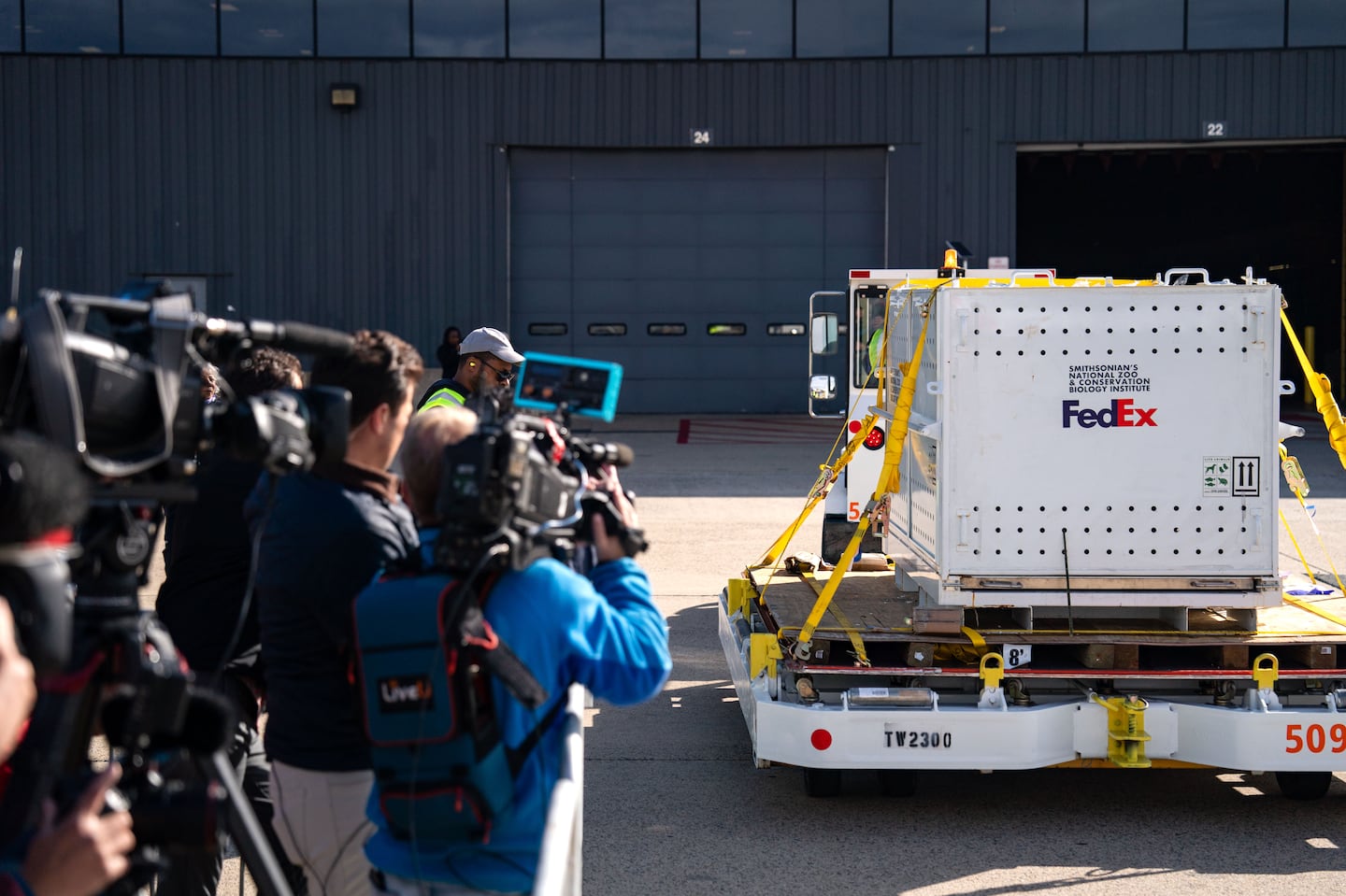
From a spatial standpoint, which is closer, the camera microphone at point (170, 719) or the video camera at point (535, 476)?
the camera microphone at point (170, 719)

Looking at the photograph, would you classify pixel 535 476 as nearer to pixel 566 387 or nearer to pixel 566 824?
pixel 566 387

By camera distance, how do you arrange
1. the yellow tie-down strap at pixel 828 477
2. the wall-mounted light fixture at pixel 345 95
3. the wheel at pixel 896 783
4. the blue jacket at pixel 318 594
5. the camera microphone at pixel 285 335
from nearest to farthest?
1. the camera microphone at pixel 285 335
2. the blue jacket at pixel 318 594
3. the wheel at pixel 896 783
4. the yellow tie-down strap at pixel 828 477
5. the wall-mounted light fixture at pixel 345 95

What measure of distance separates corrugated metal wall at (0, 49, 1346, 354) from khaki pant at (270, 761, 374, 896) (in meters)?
23.7

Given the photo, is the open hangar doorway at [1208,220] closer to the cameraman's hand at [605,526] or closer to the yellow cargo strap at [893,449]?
the yellow cargo strap at [893,449]

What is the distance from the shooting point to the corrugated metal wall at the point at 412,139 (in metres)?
26.2

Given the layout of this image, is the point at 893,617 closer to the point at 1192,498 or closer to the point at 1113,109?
the point at 1192,498

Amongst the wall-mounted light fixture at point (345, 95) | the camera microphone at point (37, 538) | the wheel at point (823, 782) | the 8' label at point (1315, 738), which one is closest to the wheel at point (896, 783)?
the wheel at point (823, 782)

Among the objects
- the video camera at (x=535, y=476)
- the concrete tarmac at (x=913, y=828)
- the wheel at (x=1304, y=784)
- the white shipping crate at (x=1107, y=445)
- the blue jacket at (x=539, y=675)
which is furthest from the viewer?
the wheel at (x=1304, y=784)

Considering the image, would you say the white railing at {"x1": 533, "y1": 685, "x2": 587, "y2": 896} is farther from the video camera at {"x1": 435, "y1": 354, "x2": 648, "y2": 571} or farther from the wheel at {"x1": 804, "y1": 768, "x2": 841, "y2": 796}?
the wheel at {"x1": 804, "y1": 768, "x2": 841, "y2": 796}

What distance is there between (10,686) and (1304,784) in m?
5.94

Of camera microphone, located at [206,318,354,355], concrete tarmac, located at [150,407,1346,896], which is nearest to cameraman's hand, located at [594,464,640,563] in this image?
camera microphone, located at [206,318,354,355]

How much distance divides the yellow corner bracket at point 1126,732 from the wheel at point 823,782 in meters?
1.19

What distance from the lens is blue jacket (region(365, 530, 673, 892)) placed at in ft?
9.68

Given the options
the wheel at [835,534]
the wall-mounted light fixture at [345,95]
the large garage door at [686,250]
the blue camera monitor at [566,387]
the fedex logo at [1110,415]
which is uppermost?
the wall-mounted light fixture at [345,95]
